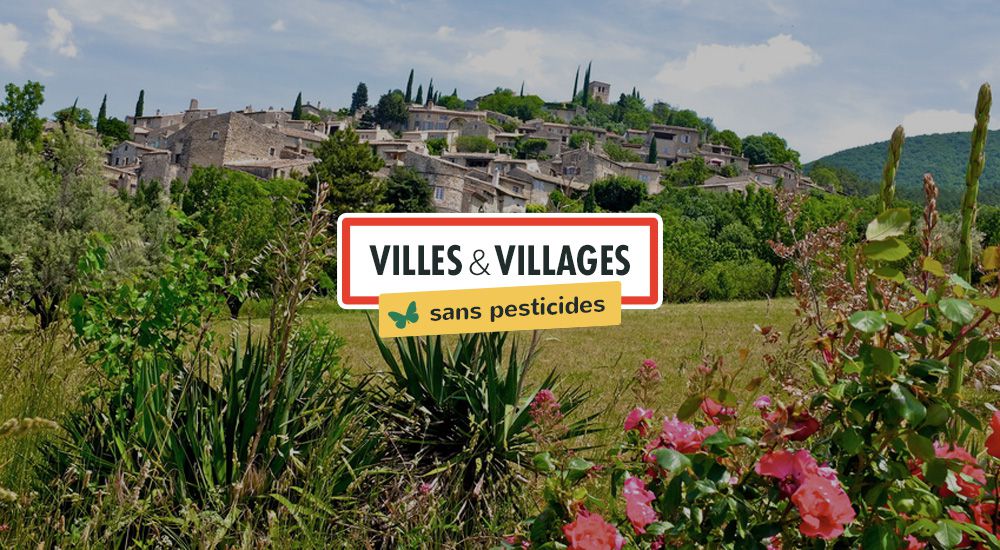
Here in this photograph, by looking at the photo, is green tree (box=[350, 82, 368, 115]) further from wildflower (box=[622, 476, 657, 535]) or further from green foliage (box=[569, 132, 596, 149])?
wildflower (box=[622, 476, 657, 535])

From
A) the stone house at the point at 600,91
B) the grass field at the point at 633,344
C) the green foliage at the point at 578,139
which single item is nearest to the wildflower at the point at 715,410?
the grass field at the point at 633,344

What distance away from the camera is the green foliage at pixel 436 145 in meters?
92.6

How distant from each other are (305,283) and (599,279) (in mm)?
906

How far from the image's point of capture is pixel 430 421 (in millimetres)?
3377

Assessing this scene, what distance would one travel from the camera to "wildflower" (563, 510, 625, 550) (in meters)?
1.70

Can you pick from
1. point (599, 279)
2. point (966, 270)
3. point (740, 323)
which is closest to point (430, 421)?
point (599, 279)

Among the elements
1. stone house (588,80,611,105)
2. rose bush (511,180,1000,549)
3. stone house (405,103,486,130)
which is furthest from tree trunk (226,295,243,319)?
stone house (588,80,611,105)

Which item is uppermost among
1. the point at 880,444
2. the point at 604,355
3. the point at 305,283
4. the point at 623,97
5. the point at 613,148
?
the point at 623,97

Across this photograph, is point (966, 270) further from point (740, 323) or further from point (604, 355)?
point (740, 323)

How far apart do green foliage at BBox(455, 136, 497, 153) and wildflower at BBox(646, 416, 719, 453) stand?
96.7 metres

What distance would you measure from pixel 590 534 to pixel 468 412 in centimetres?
174

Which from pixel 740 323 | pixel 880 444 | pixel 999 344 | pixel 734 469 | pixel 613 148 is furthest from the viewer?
pixel 613 148

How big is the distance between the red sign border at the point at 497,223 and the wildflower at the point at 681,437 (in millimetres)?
620

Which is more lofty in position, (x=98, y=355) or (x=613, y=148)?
(x=613, y=148)
